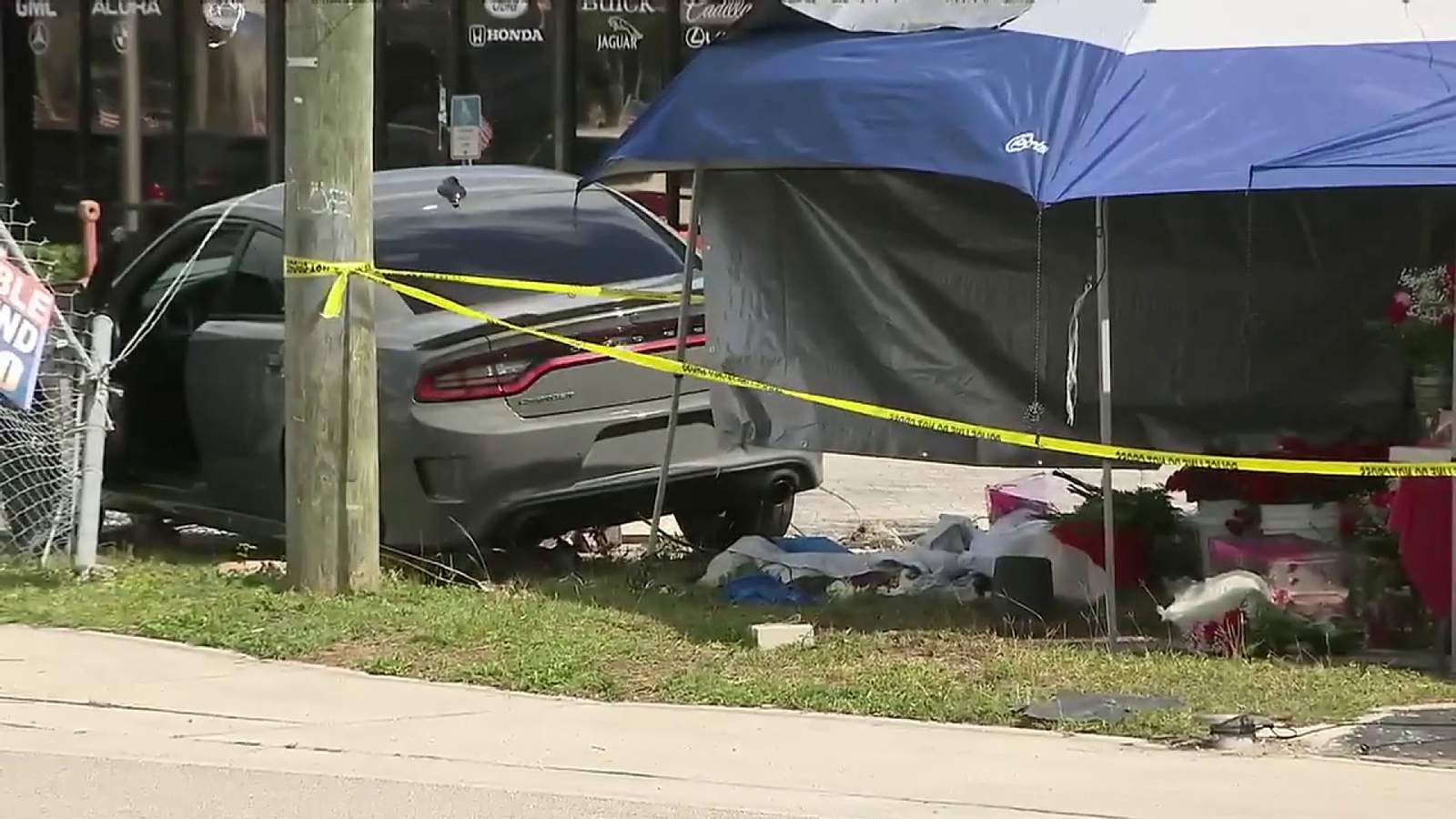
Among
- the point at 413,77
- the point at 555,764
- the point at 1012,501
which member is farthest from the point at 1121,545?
the point at 413,77

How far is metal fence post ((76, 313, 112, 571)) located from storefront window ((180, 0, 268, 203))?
13281 mm

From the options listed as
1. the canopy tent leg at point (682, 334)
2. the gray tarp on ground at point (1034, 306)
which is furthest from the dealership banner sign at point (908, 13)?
the canopy tent leg at point (682, 334)

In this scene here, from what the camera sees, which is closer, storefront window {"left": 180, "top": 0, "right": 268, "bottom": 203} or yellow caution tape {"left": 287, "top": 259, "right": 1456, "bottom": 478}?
yellow caution tape {"left": 287, "top": 259, "right": 1456, "bottom": 478}

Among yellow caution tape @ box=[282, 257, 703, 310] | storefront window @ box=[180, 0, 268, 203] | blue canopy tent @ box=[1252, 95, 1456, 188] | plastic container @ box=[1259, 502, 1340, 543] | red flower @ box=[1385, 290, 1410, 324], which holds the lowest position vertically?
plastic container @ box=[1259, 502, 1340, 543]

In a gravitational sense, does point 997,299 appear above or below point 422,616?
above

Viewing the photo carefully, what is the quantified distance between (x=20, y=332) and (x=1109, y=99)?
467 cm

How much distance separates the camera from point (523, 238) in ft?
34.2

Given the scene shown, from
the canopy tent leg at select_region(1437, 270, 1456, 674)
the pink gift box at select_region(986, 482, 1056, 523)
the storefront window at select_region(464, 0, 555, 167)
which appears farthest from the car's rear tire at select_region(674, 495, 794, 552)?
the storefront window at select_region(464, 0, 555, 167)

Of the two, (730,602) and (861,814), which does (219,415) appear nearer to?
(730,602)

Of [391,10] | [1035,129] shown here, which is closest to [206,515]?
[1035,129]

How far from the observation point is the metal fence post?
977 cm

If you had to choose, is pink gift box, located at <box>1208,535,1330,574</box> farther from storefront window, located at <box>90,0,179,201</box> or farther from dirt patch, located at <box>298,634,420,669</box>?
storefront window, located at <box>90,0,179,201</box>

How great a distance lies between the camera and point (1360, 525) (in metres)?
8.56

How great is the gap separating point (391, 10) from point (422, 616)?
1403 cm
